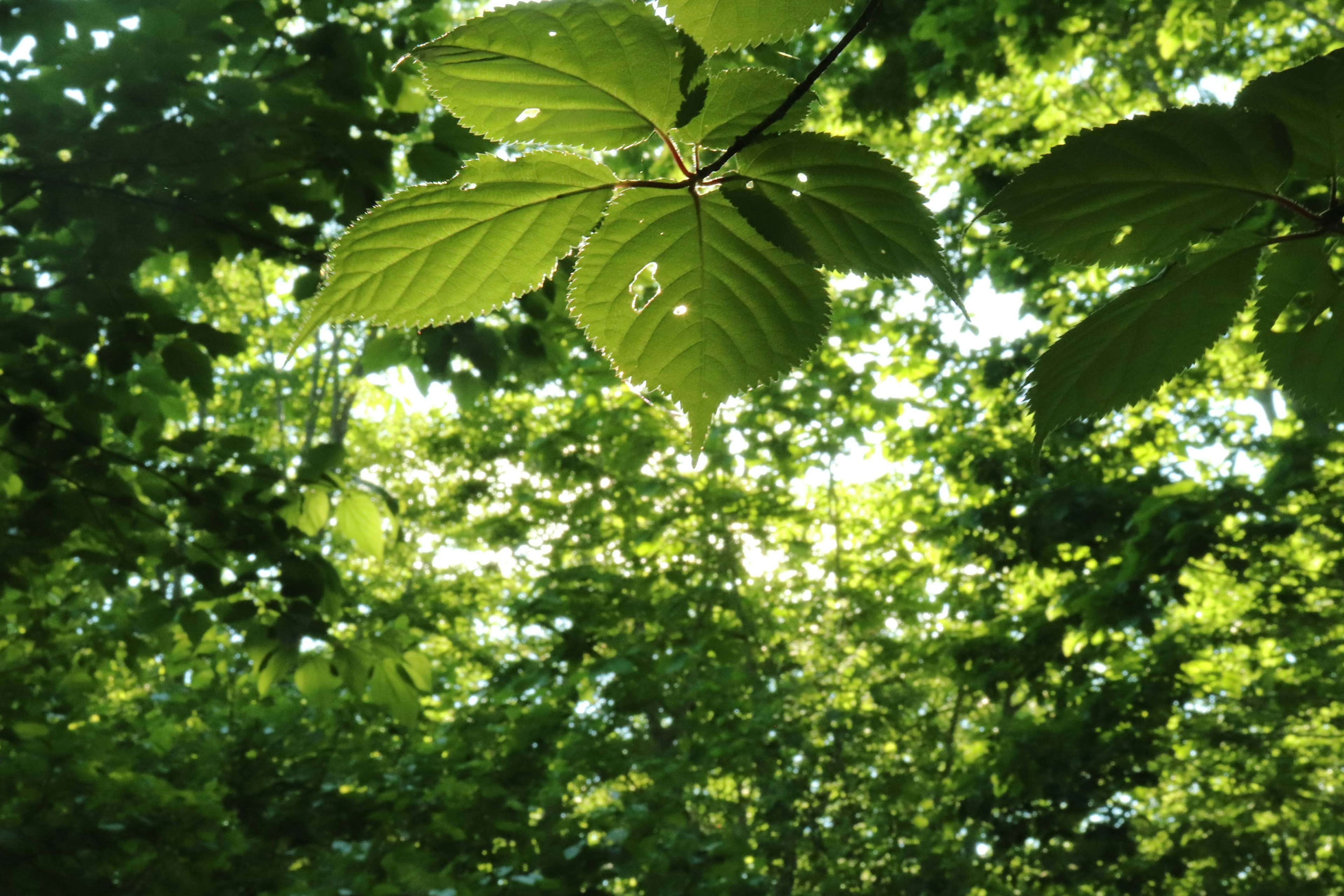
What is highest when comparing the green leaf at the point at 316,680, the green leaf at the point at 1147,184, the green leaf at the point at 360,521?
the green leaf at the point at 360,521

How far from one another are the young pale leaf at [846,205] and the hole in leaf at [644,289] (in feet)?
0.20

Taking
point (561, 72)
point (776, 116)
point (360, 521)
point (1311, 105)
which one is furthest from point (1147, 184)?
point (360, 521)

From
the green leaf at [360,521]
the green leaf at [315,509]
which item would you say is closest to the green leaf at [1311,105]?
the green leaf at [360,521]

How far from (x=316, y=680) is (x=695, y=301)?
2492 millimetres

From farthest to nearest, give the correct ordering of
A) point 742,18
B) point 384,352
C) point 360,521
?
point 360,521 → point 384,352 → point 742,18

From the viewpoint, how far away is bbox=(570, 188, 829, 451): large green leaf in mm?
445

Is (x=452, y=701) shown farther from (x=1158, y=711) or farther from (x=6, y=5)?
(x=6, y=5)

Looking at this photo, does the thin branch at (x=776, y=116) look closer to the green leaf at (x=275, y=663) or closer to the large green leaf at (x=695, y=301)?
the large green leaf at (x=695, y=301)

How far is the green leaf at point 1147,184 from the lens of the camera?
0.39 metres

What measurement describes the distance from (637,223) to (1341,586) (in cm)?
545

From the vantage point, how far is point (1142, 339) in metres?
0.45

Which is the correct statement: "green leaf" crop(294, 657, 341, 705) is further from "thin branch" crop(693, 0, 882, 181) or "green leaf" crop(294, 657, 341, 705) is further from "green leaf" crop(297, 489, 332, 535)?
"thin branch" crop(693, 0, 882, 181)

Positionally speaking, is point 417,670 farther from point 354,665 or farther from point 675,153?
point 675,153

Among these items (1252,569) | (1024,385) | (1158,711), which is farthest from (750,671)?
(1024,385)
